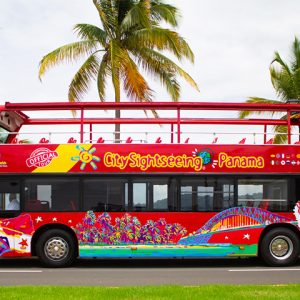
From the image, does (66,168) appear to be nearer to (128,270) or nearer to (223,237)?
(128,270)

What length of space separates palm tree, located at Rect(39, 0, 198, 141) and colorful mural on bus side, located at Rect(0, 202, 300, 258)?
9455mm

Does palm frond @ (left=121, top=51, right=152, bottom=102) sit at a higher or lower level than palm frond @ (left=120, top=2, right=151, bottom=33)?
lower

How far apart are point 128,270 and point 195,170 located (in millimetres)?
2742

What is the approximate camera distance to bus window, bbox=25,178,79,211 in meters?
13.2

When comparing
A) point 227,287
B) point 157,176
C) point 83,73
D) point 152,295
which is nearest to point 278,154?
point 157,176

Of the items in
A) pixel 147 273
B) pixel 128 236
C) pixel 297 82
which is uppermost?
pixel 297 82

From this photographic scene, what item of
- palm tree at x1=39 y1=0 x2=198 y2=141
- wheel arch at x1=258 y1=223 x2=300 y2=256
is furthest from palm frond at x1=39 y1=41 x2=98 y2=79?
wheel arch at x1=258 y1=223 x2=300 y2=256

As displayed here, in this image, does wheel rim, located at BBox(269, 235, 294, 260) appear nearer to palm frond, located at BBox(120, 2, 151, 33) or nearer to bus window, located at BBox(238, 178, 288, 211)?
bus window, located at BBox(238, 178, 288, 211)

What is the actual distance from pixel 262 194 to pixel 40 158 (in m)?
5.22

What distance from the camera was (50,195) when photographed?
1320 centimetres

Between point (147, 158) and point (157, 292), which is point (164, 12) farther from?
point (157, 292)

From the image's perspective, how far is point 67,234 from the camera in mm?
13141

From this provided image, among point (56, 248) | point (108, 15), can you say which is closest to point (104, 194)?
point (56, 248)

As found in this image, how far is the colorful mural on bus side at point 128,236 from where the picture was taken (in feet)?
42.8
